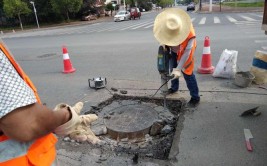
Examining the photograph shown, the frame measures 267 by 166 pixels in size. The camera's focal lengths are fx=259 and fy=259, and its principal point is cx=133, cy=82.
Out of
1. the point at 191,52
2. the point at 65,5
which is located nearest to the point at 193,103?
the point at 191,52

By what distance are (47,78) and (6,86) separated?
592 centimetres

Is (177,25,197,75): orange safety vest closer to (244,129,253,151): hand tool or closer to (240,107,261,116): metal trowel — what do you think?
(240,107,261,116): metal trowel

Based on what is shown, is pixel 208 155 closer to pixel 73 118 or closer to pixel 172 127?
pixel 172 127

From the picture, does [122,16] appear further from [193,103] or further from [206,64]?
[193,103]

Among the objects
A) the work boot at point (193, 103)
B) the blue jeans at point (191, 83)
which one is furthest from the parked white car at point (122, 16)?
the work boot at point (193, 103)

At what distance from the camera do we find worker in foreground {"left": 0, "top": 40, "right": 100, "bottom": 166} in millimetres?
1108

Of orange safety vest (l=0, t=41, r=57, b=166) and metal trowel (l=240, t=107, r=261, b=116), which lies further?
metal trowel (l=240, t=107, r=261, b=116)

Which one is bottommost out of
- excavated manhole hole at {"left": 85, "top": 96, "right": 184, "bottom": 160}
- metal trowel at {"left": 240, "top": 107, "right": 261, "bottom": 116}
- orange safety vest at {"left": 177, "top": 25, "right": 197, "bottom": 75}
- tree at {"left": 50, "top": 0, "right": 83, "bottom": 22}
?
excavated manhole hole at {"left": 85, "top": 96, "right": 184, "bottom": 160}

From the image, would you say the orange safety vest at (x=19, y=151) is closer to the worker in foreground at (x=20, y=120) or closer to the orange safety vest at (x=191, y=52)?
the worker in foreground at (x=20, y=120)

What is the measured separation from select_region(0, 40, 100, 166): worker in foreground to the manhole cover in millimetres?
2099

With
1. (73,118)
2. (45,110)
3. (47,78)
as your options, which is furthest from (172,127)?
(47,78)

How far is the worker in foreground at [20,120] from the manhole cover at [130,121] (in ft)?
6.89

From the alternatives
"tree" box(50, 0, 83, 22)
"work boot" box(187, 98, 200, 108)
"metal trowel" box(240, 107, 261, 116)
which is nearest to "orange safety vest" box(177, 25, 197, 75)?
"work boot" box(187, 98, 200, 108)

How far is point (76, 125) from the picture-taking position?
154 centimetres
